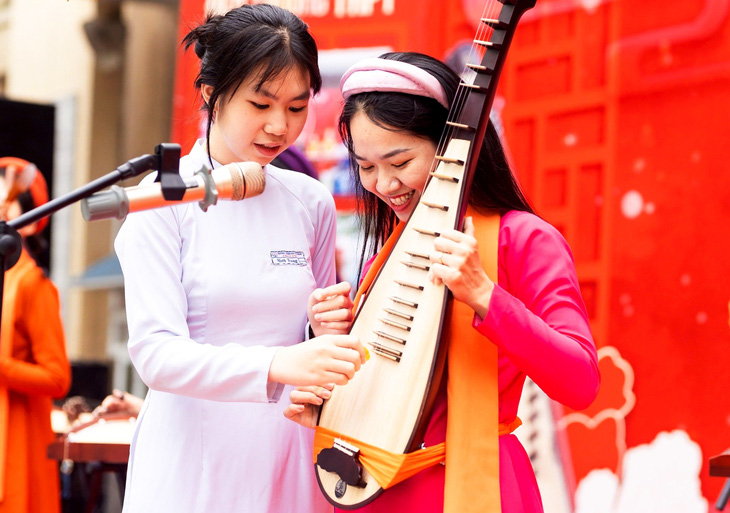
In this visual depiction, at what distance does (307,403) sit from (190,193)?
15.4 inches

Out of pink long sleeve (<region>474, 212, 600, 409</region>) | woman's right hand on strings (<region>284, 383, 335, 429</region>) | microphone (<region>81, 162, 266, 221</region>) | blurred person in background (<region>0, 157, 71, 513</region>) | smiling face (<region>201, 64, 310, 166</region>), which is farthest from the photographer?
blurred person in background (<region>0, 157, 71, 513</region>)

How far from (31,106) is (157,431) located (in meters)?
4.85

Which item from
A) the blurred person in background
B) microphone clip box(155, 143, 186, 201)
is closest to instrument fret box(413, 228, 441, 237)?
microphone clip box(155, 143, 186, 201)

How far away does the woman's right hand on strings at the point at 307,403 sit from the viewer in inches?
53.0

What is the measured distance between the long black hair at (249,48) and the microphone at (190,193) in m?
0.26

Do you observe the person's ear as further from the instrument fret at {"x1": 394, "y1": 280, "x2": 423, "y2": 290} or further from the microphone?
the instrument fret at {"x1": 394, "y1": 280, "x2": 423, "y2": 290}

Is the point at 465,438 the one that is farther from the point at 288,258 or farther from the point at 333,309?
the point at 288,258

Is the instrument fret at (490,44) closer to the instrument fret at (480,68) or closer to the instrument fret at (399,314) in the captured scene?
the instrument fret at (480,68)

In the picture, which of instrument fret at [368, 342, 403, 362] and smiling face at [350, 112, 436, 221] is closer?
instrument fret at [368, 342, 403, 362]

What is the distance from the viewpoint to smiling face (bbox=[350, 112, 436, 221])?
4.68 ft

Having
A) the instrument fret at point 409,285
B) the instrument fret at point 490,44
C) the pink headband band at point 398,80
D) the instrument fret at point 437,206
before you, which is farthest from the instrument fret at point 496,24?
the instrument fret at point 409,285

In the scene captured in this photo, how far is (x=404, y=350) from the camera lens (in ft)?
4.26

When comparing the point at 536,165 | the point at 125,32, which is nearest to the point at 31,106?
the point at 125,32

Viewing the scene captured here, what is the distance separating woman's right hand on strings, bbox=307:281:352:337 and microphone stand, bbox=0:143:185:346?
13.1 inches
